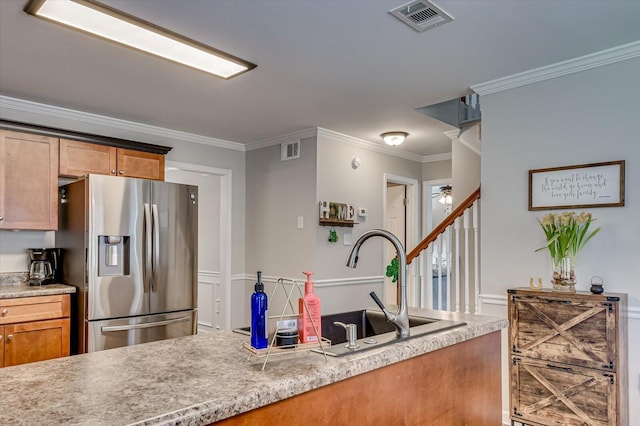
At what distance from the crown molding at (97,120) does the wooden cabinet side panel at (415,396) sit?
3.68 meters

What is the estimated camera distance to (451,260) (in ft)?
11.4

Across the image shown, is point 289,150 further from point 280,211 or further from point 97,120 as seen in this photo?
point 97,120

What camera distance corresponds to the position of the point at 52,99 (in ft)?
11.8

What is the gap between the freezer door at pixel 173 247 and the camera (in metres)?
3.67

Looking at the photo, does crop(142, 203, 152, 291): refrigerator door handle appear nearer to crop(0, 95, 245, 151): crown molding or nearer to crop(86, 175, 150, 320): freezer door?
crop(86, 175, 150, 320): freezer door

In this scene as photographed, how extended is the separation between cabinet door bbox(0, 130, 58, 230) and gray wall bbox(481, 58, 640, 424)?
331 cm

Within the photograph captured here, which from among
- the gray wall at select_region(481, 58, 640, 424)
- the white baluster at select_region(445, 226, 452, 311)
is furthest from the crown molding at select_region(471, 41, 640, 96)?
the white baluster at select_region(445, 226, 452, 311)

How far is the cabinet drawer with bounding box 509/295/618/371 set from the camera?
Answer: 2320 mm

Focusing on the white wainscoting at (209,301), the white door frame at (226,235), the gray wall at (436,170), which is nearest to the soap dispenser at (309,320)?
the white door frame at (226,235)

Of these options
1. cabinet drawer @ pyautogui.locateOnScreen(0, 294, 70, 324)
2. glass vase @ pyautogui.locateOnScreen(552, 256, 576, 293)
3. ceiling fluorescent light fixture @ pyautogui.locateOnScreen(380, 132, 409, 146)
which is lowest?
cabinet drawer @ pyautogui.locateOnScreen(0, 294, 70, 324)

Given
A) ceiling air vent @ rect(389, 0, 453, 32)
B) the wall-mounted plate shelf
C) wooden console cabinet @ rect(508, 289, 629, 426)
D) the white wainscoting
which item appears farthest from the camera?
the white wainscoting

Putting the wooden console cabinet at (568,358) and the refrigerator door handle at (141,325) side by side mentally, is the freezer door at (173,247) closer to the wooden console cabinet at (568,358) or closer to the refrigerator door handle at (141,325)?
the refrigerator door handle at (141,325)

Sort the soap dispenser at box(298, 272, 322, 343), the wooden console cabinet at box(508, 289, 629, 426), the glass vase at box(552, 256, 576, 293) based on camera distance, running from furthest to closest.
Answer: the glass vase at box(552, 256, 576, 293), the wooden console cabinet at box(508, 289, 629, 426), the soap dispenser at box(298, 272, 322, 343)

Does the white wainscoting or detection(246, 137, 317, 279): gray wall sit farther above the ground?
detection(246, 137, 317, 279): gray wall
